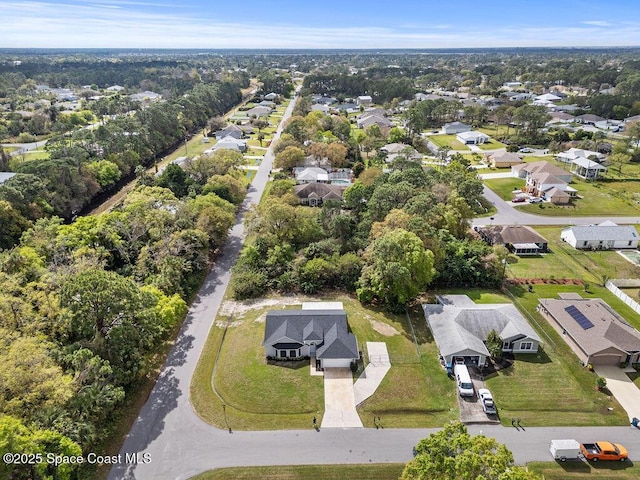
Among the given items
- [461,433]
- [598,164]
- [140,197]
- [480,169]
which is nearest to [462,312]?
[461,433]

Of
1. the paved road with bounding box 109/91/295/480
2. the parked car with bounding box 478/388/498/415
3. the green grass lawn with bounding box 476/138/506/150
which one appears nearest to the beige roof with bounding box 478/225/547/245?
the parked car with bounding box 478/388/498/415

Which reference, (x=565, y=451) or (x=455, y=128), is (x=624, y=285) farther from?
(x=455, y=128)

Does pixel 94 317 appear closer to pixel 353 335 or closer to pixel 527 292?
pixel 353 335

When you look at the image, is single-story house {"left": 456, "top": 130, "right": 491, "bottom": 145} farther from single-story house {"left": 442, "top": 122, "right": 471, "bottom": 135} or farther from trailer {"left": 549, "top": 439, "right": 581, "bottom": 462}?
trailer {"left": 549, "top": 439, "right": 581, "bottom": 462}

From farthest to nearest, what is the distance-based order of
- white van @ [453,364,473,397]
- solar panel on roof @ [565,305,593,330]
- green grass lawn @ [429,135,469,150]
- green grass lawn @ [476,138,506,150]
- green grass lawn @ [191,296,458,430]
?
1. green grass lawn @ [429,135,469,150]
2. green grass lawn @ [476,138,506,150]
3. solar panel on roof @ [565,305,593,330]
4. white van @ [453,364,473,397]
5. green grass lawn @ [191,296,458,430]

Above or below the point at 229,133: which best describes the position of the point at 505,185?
above

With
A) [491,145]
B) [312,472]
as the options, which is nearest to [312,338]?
[312,472]
